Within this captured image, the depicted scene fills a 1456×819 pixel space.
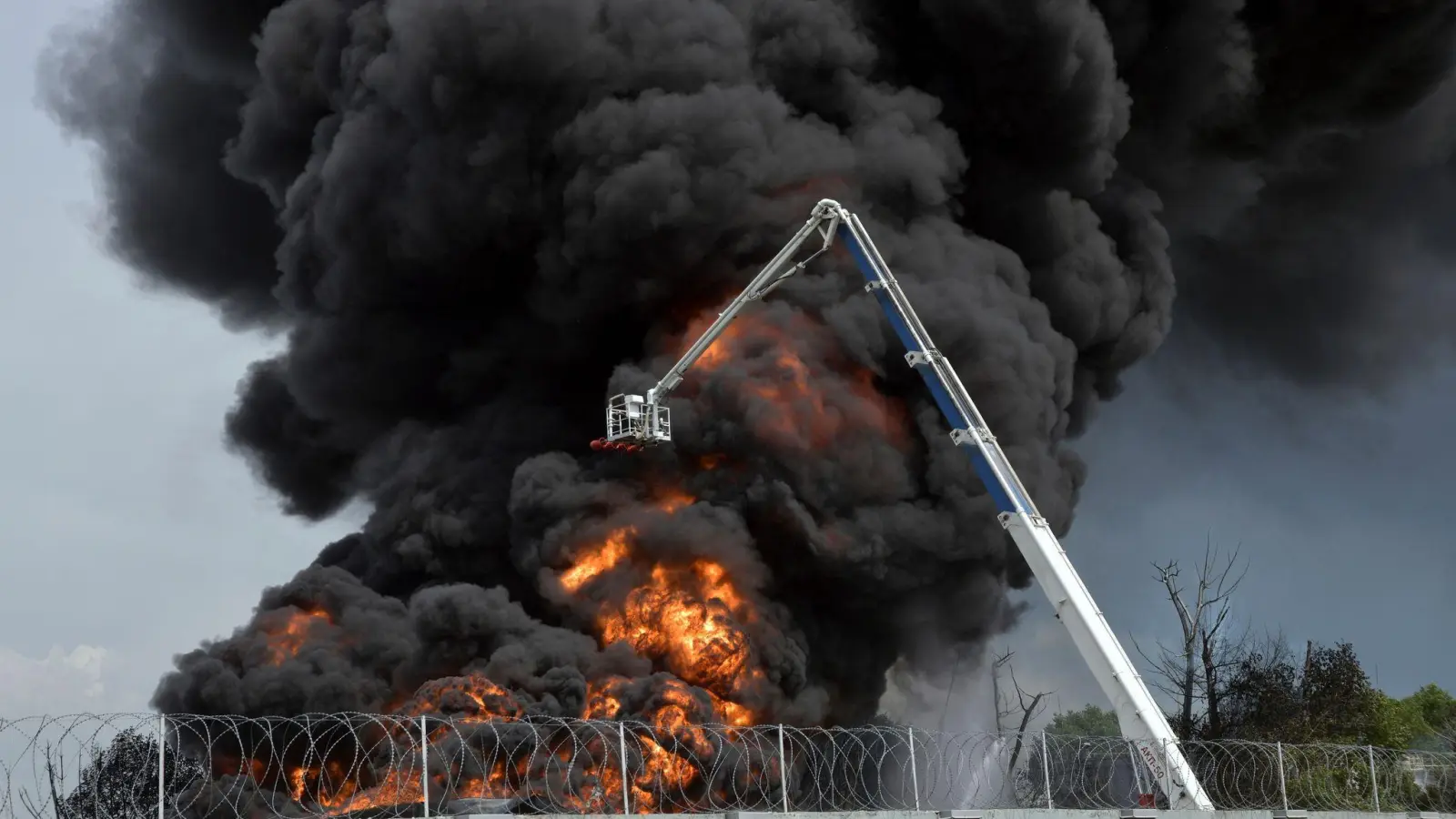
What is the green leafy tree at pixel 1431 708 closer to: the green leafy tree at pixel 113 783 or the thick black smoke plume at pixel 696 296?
the thick black smoke plume at pixel 696 296

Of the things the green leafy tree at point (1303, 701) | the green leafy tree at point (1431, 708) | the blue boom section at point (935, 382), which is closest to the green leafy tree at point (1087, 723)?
the green leafy tree at point (1431, 708)

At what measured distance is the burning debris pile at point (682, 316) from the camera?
36719 mm

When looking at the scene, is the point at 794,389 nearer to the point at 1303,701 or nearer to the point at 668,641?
the point at 668,641

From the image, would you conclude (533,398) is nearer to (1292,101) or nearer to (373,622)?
(373,622)

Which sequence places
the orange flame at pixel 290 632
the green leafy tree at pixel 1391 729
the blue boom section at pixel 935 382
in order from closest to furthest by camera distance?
the blue boom section at pixel 935 382
the orange flame at pixel 290 632
the green leafy tree at pixel 1391 729

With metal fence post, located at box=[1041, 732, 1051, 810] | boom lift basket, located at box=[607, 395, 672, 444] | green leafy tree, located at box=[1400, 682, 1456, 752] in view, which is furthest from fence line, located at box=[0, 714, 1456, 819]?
green leafy tree, located at box=[1400, 682, 1456, 752]

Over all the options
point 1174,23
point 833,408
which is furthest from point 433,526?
point 1174,23

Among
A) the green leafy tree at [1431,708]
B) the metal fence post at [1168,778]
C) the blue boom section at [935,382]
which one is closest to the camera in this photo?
the metal fence post at [1168,778]

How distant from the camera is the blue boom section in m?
33.6

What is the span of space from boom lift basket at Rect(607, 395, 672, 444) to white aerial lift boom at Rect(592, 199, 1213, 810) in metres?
0.02

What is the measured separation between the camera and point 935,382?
35438 mm

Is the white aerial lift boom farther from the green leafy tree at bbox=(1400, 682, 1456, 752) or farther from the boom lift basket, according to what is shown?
the green leafy tree at bbox=(1400, 682, 1456, 752)

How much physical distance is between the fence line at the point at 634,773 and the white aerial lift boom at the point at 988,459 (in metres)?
0.76

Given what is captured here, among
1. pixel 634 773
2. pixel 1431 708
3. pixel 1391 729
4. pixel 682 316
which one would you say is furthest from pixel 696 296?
pixel 1431 708
